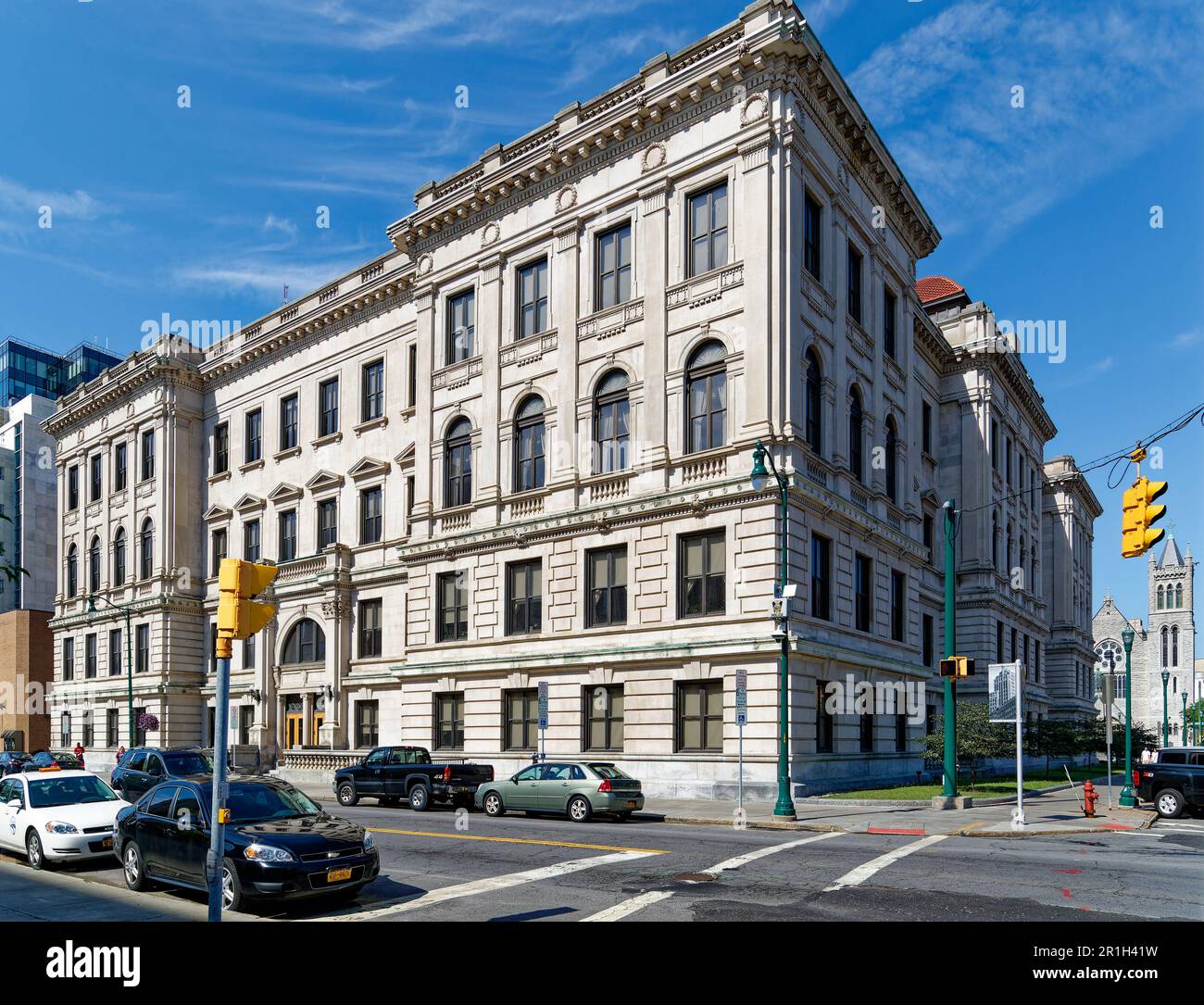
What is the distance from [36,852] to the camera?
1734cm

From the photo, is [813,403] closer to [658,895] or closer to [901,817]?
[901,817]

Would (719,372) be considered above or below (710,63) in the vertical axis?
below

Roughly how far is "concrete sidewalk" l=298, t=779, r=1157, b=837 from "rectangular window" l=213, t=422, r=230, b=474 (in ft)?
105

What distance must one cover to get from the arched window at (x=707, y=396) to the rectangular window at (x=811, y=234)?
451 centimetres

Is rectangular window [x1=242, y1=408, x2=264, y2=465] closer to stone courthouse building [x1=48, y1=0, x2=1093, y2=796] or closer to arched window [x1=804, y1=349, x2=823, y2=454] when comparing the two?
stone courthouse building [x1=48, y1=0, x2=1093, y2=796]

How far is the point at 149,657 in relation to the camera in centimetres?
5903

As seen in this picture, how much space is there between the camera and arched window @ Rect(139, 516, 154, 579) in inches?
2391

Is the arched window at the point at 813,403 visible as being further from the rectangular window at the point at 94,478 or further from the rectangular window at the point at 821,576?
the rectangular window at the point at 94,478

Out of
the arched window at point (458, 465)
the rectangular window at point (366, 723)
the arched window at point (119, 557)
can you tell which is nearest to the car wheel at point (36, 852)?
the arched window at point (458, 465)
